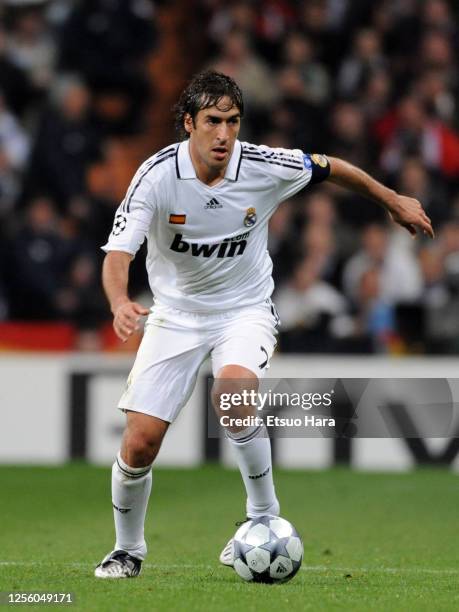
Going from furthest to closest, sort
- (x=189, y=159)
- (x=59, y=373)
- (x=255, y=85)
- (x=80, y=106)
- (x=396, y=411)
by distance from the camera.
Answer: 1. (x=255, y=85)
2. (x=80, y=106)
3. (x=59, y=373)
4. (x=396, y=411)
5. (x=189, y=159)

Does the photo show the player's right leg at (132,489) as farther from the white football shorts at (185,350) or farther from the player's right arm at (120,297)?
the player's right arm at (120,297)

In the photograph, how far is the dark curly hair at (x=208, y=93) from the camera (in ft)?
20.8

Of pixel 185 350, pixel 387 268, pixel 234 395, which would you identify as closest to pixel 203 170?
pixel 185 350

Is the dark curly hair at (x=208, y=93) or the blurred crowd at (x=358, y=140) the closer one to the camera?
the dark curly hair at (x=208, y=93)

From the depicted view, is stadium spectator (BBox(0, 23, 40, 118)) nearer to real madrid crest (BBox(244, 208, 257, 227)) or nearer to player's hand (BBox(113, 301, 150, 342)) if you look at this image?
real madrid crest (BBox(244, 208, 257, 227))

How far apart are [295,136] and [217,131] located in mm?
8553

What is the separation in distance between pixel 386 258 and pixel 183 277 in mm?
6623

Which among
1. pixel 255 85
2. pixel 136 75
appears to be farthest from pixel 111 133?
pixel 255 85

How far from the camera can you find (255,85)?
15367 millimetres

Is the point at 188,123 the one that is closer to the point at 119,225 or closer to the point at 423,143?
the point at 119,225

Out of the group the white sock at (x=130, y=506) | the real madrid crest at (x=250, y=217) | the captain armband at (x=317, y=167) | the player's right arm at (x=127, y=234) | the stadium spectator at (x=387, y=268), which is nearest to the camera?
the player's right arm at (x=127, y=234)

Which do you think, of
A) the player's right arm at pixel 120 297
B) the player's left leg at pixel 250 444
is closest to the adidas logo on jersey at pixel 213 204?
the player's right arm at pixel 120 297

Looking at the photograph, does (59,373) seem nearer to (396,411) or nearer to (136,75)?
(396,411)

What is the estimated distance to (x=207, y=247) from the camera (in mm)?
6539
